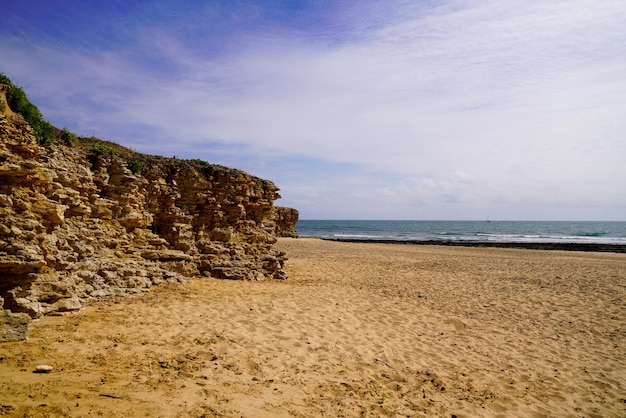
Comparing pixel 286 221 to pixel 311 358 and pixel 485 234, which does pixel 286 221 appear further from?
pixel 311 358

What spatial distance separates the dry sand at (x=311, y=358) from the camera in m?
5.32


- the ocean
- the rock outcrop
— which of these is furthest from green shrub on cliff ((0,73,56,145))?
the ocean

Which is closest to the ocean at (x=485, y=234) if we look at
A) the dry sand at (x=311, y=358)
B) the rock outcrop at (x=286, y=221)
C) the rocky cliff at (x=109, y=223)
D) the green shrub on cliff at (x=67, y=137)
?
the rock outcrop at (x=286, y=221)

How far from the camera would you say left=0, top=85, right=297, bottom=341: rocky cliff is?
736cm

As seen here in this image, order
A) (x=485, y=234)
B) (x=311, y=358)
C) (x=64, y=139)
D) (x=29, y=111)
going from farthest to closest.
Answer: (x=485, y=234)
(x=64, y=139)
(x=29, y=111)
(x=311, y=358)

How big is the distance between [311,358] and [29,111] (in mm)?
8503

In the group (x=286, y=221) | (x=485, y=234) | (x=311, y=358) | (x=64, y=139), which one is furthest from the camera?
(x=485, y=234)

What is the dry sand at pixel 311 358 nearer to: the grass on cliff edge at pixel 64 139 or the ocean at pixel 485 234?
the grass on cliff edge at pixel 64 139

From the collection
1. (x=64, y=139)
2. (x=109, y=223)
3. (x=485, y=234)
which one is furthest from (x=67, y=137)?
(x=485, y=234)

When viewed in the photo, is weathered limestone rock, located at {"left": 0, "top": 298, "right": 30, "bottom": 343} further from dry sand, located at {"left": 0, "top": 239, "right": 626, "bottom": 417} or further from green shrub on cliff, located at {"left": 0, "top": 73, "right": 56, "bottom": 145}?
green shrub on cliff, located at {"left": 0, "top": 73, "right": 56, "bottom": 145}

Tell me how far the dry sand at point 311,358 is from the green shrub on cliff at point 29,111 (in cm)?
439

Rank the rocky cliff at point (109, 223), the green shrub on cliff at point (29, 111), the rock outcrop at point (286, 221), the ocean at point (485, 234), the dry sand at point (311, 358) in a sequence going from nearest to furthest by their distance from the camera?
the dry sand at point (311, 358), the rocky cliff at point (109, 223), the green shrub on cliff at point (29, 111), the rock outcrop at point (286, 221), the ocean at point (485, 234)

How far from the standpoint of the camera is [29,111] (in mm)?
8508

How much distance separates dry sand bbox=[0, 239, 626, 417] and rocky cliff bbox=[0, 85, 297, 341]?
744mm
